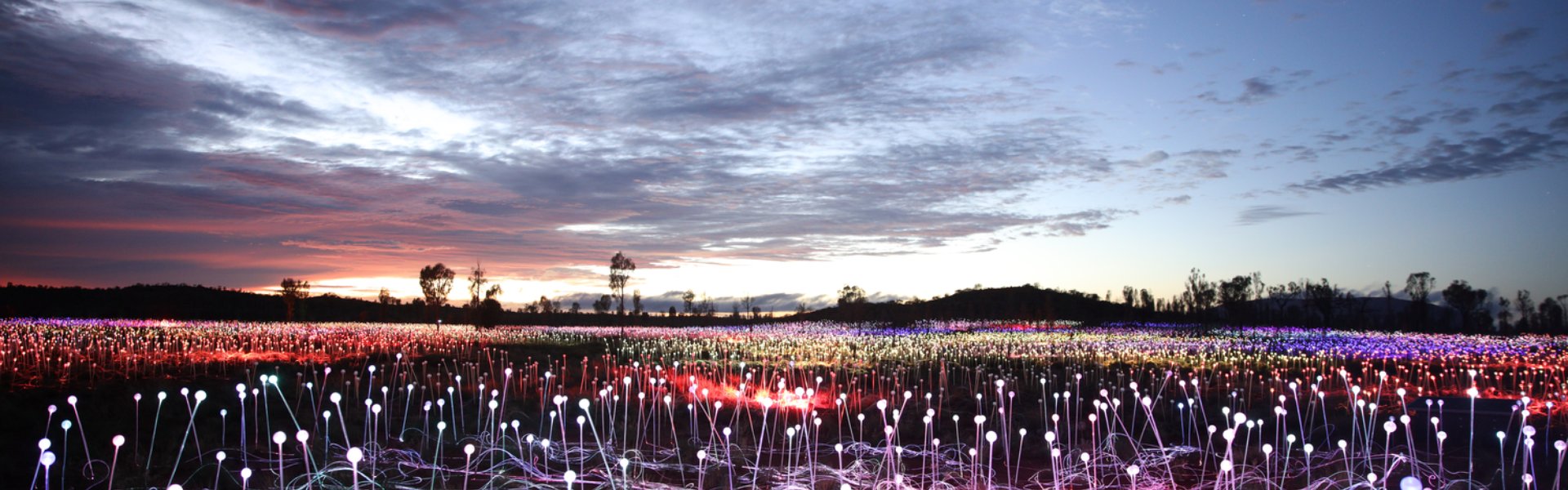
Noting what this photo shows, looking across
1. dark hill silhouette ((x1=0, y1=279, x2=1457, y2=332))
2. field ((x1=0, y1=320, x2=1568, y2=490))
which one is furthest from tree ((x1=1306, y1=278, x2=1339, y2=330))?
field ((x1=0, y1=320, x2=1568, y2=490))

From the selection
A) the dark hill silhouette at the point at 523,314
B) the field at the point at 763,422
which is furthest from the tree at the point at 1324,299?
the field at the point at 763,422

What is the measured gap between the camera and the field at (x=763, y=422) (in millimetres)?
Answer: 7695

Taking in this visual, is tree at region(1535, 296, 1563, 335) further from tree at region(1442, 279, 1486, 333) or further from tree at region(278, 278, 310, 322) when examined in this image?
tree at region(278, 278, 310, 322)

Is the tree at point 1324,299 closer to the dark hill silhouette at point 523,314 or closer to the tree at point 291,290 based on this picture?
the dark hill silhouette at point 523,314

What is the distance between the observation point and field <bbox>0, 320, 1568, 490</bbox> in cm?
770

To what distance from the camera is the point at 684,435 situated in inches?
424

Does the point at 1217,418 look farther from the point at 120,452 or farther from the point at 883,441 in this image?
the point at 120,452

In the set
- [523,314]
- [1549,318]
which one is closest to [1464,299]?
[1549,318]

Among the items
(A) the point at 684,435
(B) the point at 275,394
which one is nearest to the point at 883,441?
(A) the point at 684,435

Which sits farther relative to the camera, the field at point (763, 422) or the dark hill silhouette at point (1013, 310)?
the dark hill silhouette at point (1013, 310)

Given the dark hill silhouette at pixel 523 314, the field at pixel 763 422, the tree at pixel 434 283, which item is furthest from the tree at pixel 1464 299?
the tree at pixel 434 283

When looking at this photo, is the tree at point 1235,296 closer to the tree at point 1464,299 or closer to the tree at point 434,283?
the tree at point 1464,299

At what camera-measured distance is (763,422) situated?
1077 cm

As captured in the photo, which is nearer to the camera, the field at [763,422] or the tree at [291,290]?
the field at [763,422]
